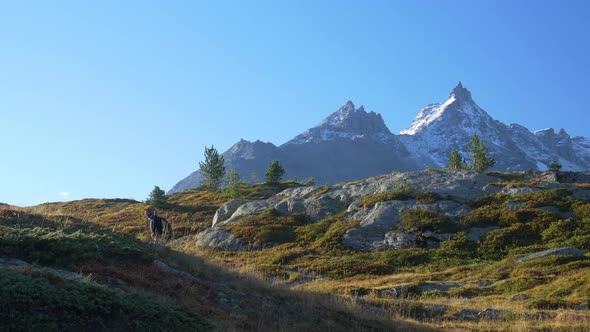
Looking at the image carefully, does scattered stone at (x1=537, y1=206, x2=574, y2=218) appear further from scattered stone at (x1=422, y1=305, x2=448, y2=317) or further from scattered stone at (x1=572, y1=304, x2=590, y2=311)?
scattered stone at (x1=422, y1=305, x2=448, y2=317)

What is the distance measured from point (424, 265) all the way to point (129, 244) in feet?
74.8

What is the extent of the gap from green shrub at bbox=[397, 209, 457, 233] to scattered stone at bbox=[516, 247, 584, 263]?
7.66 metres

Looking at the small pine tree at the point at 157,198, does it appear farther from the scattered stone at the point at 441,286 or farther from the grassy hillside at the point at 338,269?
the scattered stone at the point at 441,286

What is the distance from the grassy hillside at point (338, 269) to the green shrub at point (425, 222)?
0.12 meters

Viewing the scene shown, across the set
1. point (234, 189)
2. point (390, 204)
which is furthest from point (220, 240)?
point (234, 189)

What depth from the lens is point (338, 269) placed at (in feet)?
100

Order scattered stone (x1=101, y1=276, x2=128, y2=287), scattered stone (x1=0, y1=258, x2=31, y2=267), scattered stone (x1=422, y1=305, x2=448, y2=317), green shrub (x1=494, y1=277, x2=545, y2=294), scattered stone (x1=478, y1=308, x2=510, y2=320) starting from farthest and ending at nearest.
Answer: green shrub (x1=494, y1=277, x2=545, y2=294) < scattered stone (x1=422, y1=305, x2=448, y2=317) < scattered stone (x1=478, y1=308, x2=510, y2=320) < scattered stone (x1=101, y1=276, x2=128, y2=287) < scattered stone (x1=0, y1=258, x2=31, y2=267)

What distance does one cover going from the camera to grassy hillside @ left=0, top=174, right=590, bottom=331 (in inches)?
412

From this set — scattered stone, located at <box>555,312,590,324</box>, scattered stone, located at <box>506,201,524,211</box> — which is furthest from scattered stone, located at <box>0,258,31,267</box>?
scattered stone, located at <box>506,201,524,211</box>

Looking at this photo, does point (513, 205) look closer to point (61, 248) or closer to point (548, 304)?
point (548, 304)

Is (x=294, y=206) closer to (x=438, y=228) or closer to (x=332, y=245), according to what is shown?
(x=332, y=245)

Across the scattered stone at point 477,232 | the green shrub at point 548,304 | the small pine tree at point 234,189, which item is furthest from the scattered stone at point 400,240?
the small pine tree at point 234,189

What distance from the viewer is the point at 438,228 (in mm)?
36375

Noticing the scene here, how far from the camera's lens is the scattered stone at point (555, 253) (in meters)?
27.5
